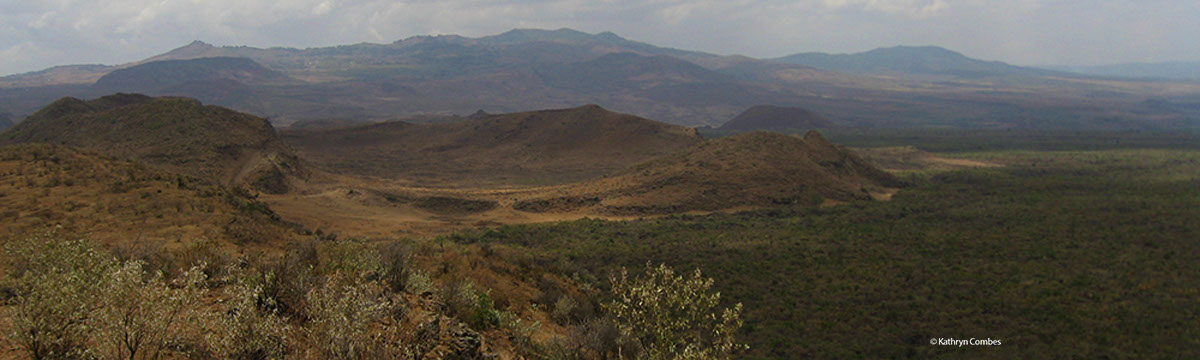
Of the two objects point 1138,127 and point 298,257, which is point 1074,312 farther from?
point 1138,127

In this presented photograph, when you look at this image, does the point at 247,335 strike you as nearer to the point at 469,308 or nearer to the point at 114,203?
the point at 469,308

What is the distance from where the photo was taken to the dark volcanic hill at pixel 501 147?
201 feet

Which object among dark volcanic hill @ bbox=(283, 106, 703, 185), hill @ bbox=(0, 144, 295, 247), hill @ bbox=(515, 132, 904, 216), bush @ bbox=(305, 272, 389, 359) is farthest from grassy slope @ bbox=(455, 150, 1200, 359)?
dark volcanic hill @ bbox=(283, 106, 703, 185)

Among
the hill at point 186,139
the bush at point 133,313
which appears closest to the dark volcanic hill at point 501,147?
the hill at point 186,139

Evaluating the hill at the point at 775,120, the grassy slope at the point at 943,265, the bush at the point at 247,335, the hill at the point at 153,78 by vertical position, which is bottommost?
the grassy slope at the point at 943,265

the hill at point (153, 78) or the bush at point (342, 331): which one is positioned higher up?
the hill at point (153, 78)

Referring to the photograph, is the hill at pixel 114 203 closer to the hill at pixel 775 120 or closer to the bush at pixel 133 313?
the bush at pixel 133 313

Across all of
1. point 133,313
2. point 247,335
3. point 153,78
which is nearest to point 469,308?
point 247,335

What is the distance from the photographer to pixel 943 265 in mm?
23953

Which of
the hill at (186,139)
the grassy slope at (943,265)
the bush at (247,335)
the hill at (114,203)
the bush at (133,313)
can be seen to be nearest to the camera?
the bush at (133,313)

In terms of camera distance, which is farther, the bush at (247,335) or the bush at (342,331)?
the bush at (247,335)

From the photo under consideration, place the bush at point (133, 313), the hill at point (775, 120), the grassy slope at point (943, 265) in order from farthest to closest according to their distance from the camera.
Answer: the hill at point (775, 120), the grassy slope at point (943, 265), the bush at point (133, 313)

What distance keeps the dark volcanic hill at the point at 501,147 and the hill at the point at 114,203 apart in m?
33.2

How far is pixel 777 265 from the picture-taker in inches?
944
